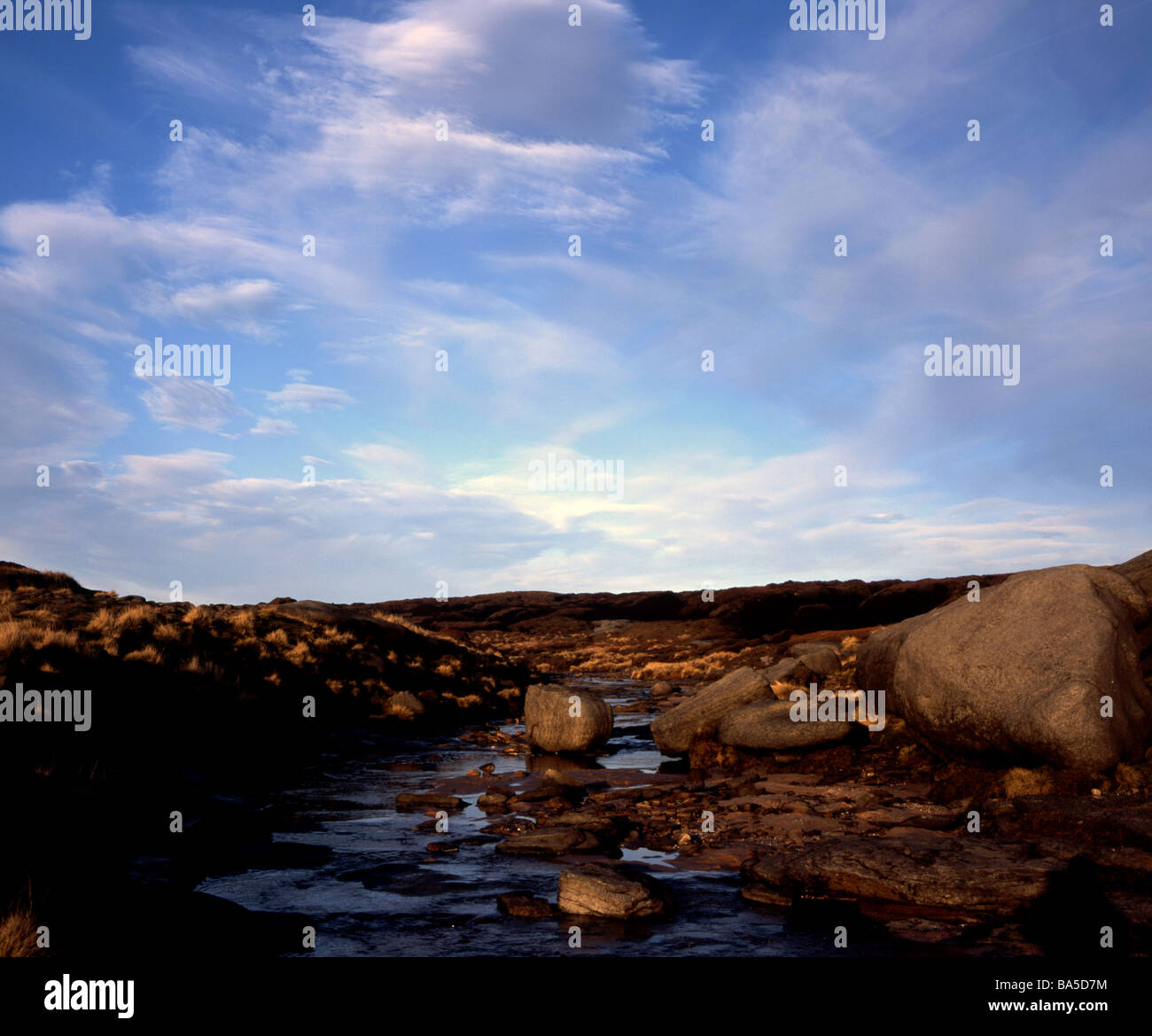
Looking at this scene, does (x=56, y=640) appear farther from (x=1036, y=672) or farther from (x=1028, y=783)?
(x=1036, y=672)

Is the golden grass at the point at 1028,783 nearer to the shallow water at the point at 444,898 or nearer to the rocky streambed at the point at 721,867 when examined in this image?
the rocky streambed at the point at 721,867

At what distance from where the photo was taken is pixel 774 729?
604 inches

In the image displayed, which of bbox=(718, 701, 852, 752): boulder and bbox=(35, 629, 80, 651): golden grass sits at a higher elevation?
bbox=(35, 629, 80, 651): golden grass

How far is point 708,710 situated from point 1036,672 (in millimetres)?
7055

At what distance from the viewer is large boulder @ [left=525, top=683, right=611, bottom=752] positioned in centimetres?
1894

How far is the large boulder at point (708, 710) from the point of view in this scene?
17.5 meters

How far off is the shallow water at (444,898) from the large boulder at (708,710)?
18.8 feet

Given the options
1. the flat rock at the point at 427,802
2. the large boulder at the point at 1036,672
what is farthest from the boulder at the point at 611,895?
the large boulder at the point at 1036,672

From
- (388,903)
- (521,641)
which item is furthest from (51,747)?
(521,641)

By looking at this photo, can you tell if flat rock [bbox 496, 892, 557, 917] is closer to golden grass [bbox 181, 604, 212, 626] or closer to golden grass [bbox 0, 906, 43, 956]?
golden grass [bbox 0, 906, 43, 956]

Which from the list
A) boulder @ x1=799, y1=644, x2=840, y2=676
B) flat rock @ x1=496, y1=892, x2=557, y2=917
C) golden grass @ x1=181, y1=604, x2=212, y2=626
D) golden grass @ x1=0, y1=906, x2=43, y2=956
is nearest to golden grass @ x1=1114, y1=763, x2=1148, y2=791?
flat rock @ x1=496, y1=892, x2=557, y2=917

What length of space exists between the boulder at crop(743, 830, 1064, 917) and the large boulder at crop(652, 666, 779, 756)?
8422mm

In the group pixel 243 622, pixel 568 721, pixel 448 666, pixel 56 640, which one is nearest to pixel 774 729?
pixel 568 721

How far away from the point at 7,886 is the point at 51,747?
629 centimetres
